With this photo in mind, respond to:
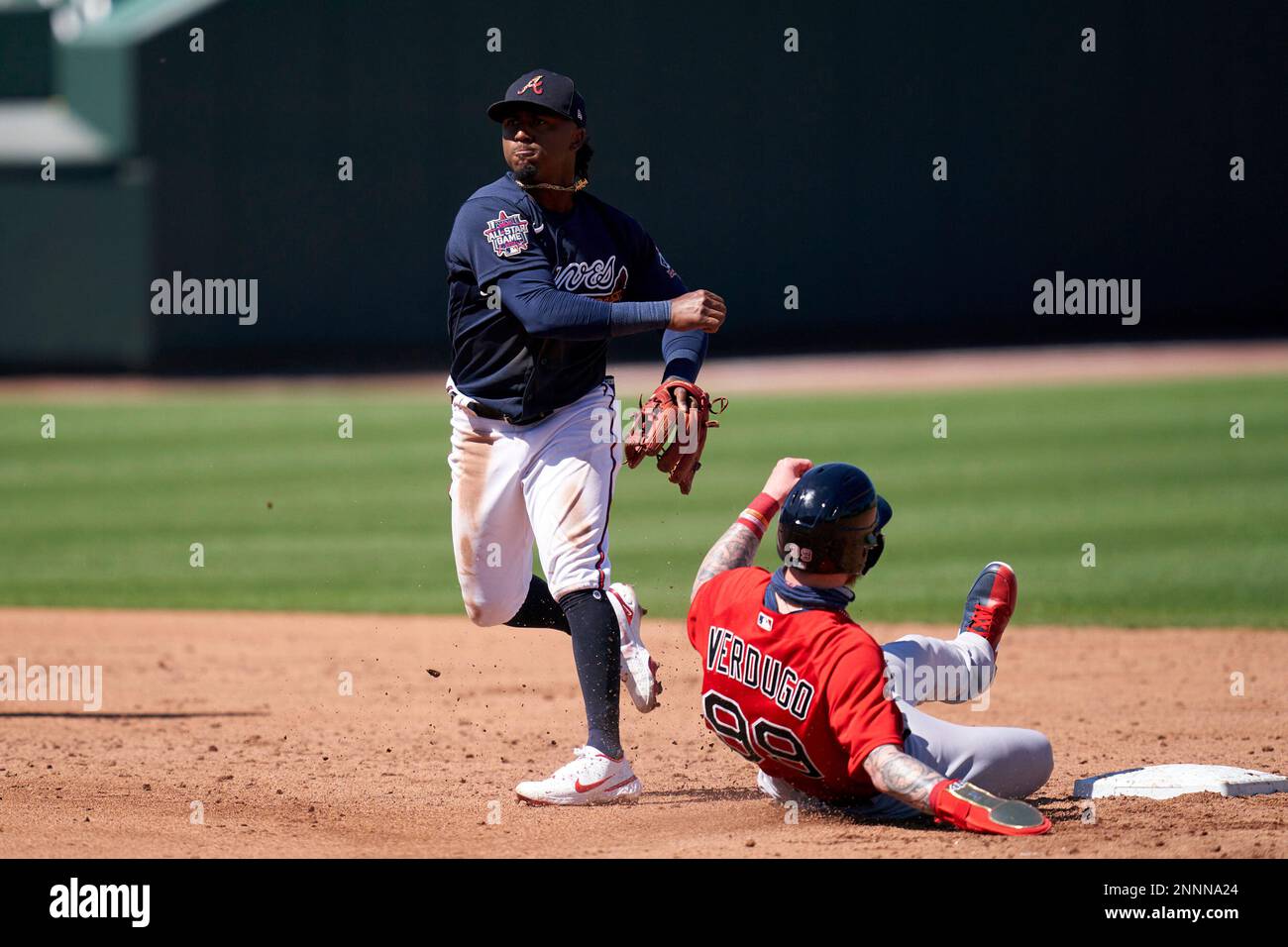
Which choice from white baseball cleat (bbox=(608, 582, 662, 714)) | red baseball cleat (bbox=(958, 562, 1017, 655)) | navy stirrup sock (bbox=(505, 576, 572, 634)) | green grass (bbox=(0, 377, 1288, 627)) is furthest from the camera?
green grass (bbox=(0, 377, 1288, 627))

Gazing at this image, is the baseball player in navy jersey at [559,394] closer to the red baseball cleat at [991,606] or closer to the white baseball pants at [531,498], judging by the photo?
the white baseball pants at [531,498]

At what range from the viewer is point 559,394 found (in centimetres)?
484

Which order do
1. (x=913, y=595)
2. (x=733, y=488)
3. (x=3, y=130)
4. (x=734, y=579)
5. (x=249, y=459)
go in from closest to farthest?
(x=734, y=579) < (x=913, y=595) < (x=733, y=488) < (x=249, y=459) < (x=3, y=130)

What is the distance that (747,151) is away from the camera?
20.5 meters

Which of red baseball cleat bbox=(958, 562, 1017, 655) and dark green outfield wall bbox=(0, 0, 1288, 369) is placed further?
dark green outfield wall bbox=(0, 0, 1288, 369)

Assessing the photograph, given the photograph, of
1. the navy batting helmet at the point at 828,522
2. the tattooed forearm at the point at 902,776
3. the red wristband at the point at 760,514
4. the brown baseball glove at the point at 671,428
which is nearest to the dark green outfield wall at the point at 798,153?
the brown baseball glove at the point at 671,428

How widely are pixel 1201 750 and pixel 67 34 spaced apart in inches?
700

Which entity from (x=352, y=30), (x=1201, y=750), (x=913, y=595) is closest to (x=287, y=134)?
(x=352, y=30)

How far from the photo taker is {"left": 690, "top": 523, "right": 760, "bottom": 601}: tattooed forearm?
4.31 m

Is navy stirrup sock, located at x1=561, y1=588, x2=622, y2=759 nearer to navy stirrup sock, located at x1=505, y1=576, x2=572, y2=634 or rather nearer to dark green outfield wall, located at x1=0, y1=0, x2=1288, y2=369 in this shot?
navy stirrup sock, located at x1=505, y1=576, x2=572, y2=634

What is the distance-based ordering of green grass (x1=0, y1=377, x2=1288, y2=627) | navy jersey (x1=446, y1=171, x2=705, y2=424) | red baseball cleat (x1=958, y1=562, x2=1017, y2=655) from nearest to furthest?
1. red baseball cleat (x1=958, y1=562, x2=1017, y2=655)
2. navy jersey (x1=446, y1=171, x2=705, y2=424)
3. green grass (x1=0, y1=377, x2=1288, y2=627)

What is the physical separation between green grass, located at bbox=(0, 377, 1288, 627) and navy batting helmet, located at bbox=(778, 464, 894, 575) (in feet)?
14.2

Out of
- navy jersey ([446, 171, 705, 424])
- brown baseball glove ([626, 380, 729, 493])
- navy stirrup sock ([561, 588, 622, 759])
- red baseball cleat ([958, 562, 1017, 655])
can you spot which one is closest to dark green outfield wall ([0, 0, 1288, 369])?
navy jersey ([446, 171, 705, 424])

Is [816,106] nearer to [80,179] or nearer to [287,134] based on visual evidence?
[287,134]
